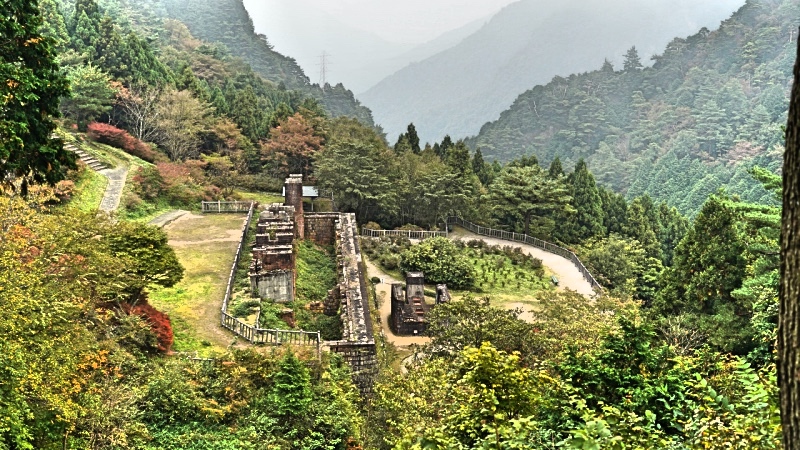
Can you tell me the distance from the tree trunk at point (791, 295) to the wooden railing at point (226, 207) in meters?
27.4

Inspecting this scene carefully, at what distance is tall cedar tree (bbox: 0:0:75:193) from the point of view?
10.2 metres

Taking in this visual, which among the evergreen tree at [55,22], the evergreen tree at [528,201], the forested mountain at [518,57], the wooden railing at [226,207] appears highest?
the forested mountain at [518,57]

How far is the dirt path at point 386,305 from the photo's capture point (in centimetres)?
2244

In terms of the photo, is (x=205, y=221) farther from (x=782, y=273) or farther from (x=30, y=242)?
(x=782, y=273)

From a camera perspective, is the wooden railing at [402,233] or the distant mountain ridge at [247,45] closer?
the wooden railing at [402,233]

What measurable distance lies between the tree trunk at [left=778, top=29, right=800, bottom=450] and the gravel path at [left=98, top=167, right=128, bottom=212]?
24.6 metres

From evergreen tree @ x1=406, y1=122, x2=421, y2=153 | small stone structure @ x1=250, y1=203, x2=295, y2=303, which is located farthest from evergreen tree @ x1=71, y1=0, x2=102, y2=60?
small stone structure @ x1=250, y1=203, x2=295, y2=303

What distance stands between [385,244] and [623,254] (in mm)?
13332

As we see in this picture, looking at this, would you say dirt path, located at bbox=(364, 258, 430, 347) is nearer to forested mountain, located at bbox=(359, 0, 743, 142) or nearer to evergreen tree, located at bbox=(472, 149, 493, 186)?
evergreen tree, located at bbox=(472, 149, 493, 186)

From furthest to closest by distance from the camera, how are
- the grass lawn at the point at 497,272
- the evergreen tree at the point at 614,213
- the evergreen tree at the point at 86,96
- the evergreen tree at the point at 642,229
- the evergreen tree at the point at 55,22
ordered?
the evergreen tree at the point at 614,213 < the evergreen tree at the point at 642,229 < the evergreen tree at the point at 55,22 < the evergreen tree at the point at 86,96 < the grass lawn at the point at 497,272

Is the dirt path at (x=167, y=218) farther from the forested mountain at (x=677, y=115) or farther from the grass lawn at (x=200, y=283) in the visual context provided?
the forested mountain at (x=677, y=115)

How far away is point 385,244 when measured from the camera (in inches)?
1316

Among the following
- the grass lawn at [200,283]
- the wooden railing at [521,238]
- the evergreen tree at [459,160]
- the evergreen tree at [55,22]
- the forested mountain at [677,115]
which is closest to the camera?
the grass lawn at [200,283]

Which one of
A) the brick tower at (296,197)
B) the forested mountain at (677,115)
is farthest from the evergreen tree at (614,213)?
the forested mountain at (677,115)
